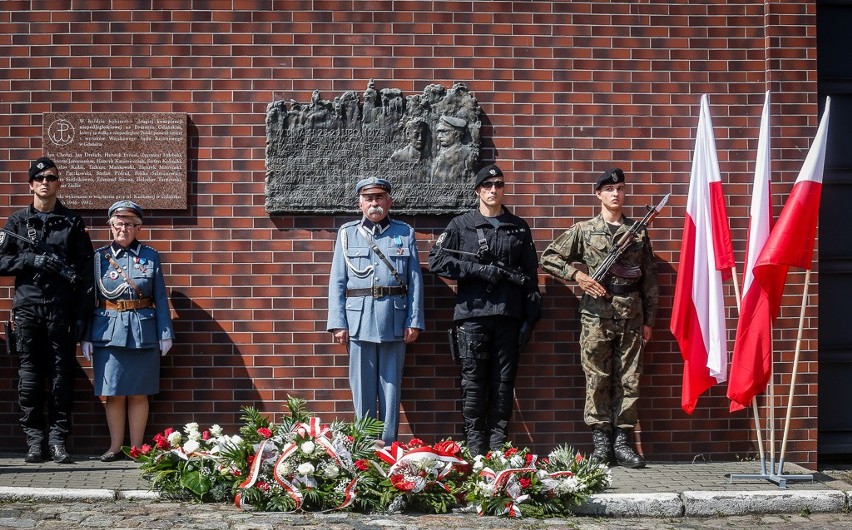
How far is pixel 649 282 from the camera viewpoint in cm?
772

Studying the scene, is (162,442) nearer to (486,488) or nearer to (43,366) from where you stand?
(43,366)

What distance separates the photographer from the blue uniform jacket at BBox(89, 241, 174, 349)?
7.46 meters

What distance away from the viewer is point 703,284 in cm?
751

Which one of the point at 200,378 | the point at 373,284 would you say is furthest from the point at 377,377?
the point at 200,378

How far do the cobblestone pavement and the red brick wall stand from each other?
5.27 feet

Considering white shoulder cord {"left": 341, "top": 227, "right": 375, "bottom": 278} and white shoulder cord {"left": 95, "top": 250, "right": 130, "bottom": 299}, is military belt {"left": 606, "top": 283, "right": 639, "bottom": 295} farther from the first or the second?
white shoulder cord {"left": 95, "top": 250, "right": 130, "bottom": 299}

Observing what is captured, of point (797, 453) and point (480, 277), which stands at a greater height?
point (480, 277)

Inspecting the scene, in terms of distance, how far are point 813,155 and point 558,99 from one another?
1.93 m

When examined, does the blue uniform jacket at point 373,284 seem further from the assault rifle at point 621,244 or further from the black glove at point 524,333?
the assault rifle at point 621,244

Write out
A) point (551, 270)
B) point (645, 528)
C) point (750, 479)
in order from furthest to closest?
point (551, 270)
point (750, 479)
point (645, 528)

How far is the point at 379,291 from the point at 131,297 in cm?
178

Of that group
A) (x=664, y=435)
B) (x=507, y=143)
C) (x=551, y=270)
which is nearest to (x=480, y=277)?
(x=551, y=270)

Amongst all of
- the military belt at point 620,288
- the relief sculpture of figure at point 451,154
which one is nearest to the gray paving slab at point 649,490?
the military belt at point 620,288

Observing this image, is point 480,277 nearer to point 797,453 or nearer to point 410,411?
point 410,411
